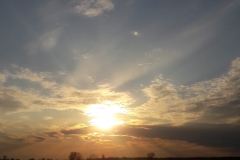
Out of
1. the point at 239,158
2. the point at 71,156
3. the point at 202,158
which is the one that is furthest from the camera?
the point at 202,158

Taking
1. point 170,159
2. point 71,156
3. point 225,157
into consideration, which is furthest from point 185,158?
point 71,156

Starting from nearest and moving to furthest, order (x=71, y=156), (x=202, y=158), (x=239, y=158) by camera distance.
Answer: (x=239, y=158), (x=71, y=156), (x=202, y=158)

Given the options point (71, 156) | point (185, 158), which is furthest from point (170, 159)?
point (71, 156)

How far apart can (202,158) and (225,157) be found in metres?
23.1

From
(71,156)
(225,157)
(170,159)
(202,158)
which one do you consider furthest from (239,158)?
(71,156)

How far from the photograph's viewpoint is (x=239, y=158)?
16500 cm

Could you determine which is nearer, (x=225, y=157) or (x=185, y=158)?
(x=225, y=157)

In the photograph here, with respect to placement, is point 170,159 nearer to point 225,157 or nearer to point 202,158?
point 202,158

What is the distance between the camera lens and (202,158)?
635 ft

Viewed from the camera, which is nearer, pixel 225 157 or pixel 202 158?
pixel 225 157

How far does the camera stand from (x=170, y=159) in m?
199

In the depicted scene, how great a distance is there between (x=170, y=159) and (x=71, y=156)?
227 feet

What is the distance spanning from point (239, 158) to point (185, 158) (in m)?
41.4

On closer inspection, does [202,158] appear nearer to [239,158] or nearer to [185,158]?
[185,158]
